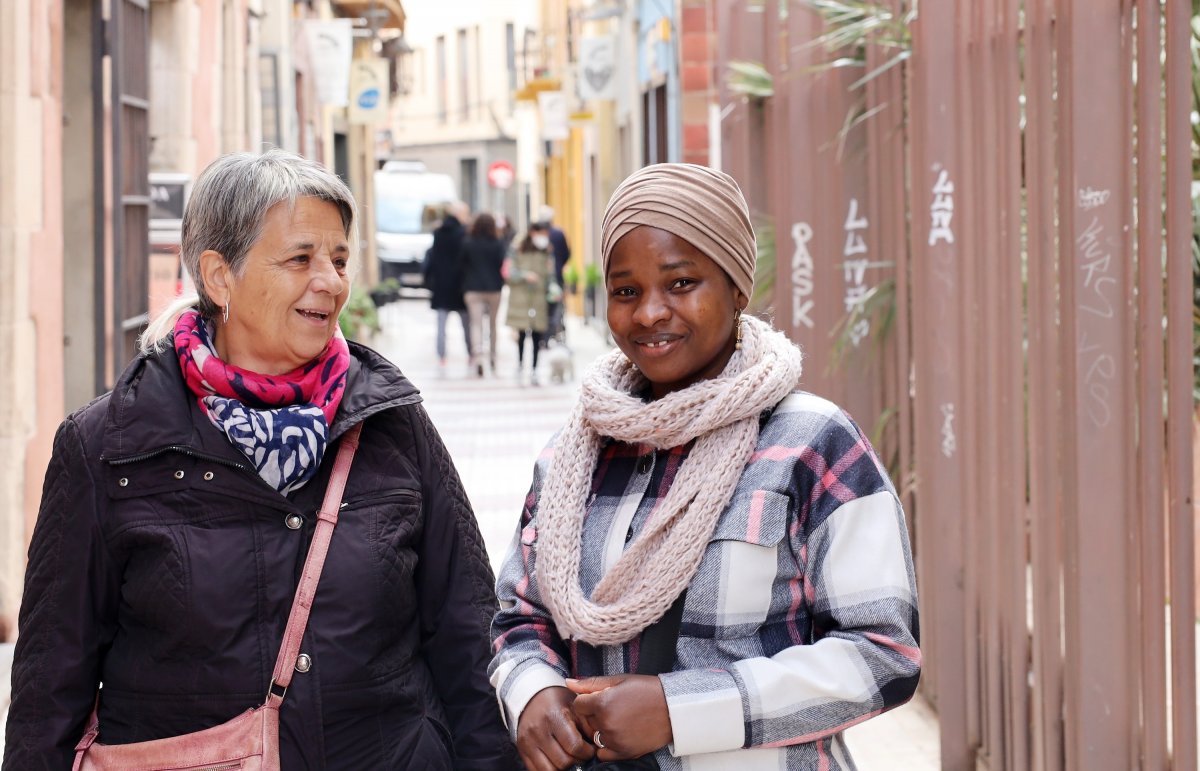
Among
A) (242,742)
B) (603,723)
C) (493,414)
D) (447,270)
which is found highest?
(447,270)

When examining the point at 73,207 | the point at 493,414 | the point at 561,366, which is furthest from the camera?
the point at 561,366

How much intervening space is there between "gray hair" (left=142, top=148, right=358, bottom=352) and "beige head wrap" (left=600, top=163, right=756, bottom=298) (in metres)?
0.66

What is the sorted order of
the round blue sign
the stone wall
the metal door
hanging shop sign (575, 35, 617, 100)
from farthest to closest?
the round blue sign
hanging shop sign (575, 35, 617, 100)
the metal door
the stone wall

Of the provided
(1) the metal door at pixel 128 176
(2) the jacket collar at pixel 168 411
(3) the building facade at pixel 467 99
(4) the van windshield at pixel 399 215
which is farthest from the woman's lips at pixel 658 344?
(3) the building facade at pixel 467 99

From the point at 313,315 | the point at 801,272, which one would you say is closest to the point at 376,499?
the point at 313,315

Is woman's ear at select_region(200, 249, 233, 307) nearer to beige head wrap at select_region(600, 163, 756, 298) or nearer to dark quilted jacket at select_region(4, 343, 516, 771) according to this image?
dark quilted jacket at select_region(4, 343, 516, 771)

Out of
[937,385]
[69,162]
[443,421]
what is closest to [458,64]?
[443,421]

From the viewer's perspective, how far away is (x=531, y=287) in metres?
16.4

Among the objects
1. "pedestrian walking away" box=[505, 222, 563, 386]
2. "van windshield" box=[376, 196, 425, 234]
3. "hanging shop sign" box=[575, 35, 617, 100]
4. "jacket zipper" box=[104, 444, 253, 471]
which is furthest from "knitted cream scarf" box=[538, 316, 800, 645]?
"van windshield" box=[376, 196, 425, 234]

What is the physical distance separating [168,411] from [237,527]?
0.21 meters

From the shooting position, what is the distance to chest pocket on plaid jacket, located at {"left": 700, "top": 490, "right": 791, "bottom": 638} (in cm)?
207

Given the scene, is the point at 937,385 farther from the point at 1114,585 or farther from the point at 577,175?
the point at 577,175

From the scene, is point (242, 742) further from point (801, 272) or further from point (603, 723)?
point (801, 272)

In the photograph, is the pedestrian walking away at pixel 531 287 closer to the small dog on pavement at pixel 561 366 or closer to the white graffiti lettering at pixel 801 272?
the small dog on pavement at pixel 561 366
